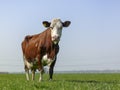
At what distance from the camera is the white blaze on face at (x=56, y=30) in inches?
857

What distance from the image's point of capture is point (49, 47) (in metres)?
22.3

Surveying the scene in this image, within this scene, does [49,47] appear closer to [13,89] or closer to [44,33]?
[44,33]

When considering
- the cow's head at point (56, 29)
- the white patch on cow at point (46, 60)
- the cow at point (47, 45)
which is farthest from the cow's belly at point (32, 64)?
the cow's head at point (56, 29)

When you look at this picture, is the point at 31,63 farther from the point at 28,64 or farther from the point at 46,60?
the point at 46,60

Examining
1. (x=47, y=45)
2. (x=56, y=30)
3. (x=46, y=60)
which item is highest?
(x=56, y=30)

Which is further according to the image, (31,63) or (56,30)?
(31,63)

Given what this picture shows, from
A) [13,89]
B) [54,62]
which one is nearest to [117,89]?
[13,89]

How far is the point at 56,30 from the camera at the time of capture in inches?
862

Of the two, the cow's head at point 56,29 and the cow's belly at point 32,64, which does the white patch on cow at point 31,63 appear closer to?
the cow's belly at point 32,64

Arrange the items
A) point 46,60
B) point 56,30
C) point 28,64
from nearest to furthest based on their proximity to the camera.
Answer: point 56,30 → point 46,60 → point 28,64

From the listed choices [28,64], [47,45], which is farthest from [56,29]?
[28,64]

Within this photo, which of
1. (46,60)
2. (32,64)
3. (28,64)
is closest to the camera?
(46,60)

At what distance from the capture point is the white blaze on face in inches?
857

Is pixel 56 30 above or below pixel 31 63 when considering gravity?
above
